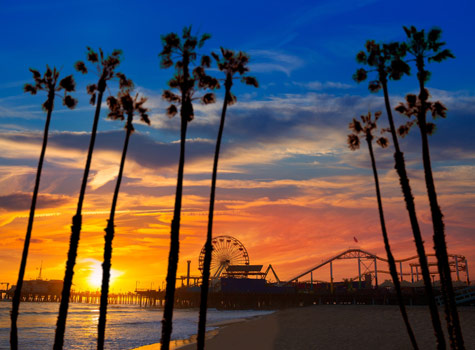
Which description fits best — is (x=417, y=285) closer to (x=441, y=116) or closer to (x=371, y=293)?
(x=371, y=293)

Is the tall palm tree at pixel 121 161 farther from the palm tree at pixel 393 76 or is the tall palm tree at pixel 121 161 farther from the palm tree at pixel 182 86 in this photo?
the palm tree at pixel 393 76

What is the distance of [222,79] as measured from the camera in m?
25.5

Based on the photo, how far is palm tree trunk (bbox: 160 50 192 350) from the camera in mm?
21562

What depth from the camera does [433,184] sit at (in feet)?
73.2

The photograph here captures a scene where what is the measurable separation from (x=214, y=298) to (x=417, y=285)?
183ft

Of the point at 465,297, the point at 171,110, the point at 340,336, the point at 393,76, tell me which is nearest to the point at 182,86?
the point at 171,110

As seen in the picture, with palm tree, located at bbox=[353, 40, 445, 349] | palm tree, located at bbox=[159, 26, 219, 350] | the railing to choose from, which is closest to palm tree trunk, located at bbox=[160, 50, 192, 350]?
palm tree, located at bbox=[159, 26, 219, 350]

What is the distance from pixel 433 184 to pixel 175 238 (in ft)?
44.0

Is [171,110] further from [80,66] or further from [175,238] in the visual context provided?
[175,238]

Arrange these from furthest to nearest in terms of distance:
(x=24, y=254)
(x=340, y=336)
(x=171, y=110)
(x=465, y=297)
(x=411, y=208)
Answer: (x=465, y=297) < (x=340, y=336) < (x=171, y=110) < (x=24, y=254) < (x=411, y=208)

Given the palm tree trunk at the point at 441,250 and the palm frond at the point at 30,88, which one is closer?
the palm tree trunk at the point at 441,250

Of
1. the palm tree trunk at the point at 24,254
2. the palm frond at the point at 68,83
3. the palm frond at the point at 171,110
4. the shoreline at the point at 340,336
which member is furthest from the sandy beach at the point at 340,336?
the palm frond at the point at 68,83

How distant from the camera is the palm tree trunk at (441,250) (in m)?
20.2

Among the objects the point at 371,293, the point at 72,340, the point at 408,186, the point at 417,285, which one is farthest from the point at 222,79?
the point at 371,293
